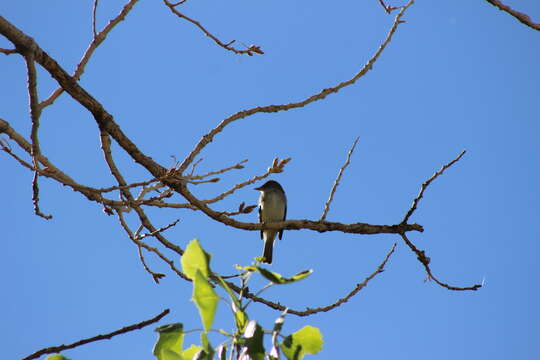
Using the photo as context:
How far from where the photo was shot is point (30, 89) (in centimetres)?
341

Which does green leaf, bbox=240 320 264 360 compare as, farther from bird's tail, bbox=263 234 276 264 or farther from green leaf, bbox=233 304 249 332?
bird's tail, bbox=263 234 276 264

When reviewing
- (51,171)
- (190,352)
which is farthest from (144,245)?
(190,352)

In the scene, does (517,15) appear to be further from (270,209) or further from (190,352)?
(270,209)

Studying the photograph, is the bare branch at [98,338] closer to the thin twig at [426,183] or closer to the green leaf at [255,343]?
the green leaf at [255,343]

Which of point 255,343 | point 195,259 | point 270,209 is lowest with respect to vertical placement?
point 255,343

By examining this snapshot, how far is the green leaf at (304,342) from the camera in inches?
61.2

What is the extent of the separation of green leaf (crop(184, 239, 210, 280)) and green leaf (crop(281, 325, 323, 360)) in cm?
26

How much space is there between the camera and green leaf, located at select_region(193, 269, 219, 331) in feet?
4.97

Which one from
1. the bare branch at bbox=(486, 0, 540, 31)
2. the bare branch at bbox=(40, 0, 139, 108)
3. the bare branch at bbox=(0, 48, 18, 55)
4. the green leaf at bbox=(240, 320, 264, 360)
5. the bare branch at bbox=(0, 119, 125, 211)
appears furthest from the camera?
the bare branch at bbox=(40, 0, 139, 108)

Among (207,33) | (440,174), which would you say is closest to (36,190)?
(207,33)

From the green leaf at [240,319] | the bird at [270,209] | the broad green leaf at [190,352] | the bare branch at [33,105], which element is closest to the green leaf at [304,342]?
the green leaf at [240,319]

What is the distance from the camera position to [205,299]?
5.03 ft

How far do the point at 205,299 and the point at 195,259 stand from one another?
11cm

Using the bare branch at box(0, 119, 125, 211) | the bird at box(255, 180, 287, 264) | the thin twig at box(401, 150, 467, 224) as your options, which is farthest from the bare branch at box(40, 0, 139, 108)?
the bird at box(255, 180, 287, 264)
